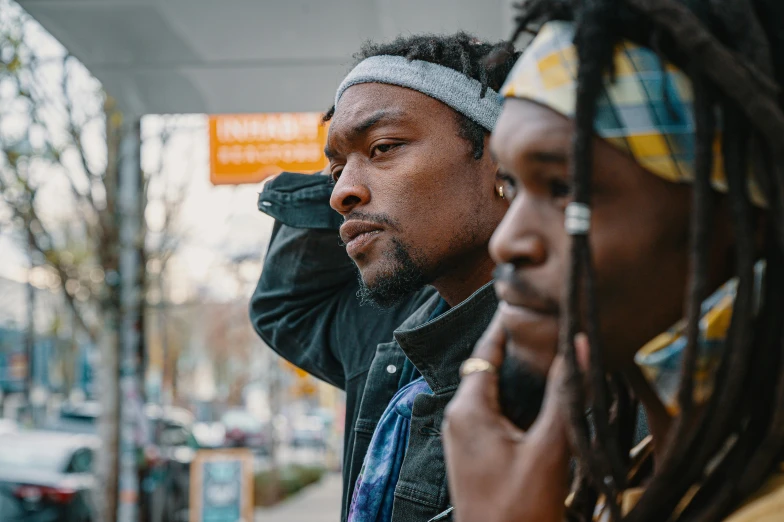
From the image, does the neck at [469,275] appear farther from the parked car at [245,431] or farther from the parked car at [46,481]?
the parked car at [245,431]

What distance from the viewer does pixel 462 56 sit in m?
2.26

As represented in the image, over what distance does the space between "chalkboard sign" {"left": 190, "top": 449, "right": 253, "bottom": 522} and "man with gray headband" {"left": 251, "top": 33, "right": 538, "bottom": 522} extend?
318 inches

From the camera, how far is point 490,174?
2221 mm

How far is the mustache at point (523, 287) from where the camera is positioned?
111cm

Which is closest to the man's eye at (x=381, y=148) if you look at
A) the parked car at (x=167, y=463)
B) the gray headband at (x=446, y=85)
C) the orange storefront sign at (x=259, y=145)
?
the gray headband at (x=446, y=85)

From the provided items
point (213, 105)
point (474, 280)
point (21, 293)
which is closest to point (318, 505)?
point (213, 105)

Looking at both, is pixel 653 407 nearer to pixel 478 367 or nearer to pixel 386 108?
pixel 478 367

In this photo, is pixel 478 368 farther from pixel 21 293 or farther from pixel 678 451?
pixel 21 293

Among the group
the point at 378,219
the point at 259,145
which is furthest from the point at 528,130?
the point at 259,145

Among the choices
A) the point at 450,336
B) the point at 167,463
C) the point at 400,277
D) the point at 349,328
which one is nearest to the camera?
the point at 450,336

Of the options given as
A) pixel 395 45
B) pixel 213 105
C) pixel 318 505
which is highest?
pixel 213 105

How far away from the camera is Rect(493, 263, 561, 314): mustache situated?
1.11 m

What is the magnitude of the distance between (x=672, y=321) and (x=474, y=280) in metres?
1.06

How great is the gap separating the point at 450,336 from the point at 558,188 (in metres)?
0.86
